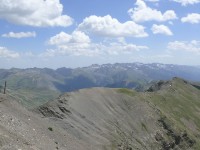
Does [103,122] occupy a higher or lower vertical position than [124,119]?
higher

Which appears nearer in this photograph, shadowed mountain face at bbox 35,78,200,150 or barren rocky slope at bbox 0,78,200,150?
barren rocky slope at bbox 0,78,200,150

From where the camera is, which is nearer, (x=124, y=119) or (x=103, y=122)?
(x=103, y=122)

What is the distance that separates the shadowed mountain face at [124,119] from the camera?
305 ft

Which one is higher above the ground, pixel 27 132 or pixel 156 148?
pixel 27 132

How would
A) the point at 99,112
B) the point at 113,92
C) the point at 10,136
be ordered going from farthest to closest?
1. the point at 113,92
2. the point at 99,112
3. the point at 10,136

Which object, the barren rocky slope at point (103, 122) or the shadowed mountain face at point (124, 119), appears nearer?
the barren rocky slope at point (103, 122)

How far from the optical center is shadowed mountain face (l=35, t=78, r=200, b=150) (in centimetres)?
9306

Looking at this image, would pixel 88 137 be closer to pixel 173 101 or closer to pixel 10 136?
pixel 10 136

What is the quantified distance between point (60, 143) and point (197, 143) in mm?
74361

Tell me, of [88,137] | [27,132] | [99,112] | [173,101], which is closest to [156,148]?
[99,112]

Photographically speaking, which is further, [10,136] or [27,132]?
[27,132]

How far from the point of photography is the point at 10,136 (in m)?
53.3

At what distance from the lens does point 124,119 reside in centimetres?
11431

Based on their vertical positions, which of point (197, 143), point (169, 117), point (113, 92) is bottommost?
point (197, 143)
